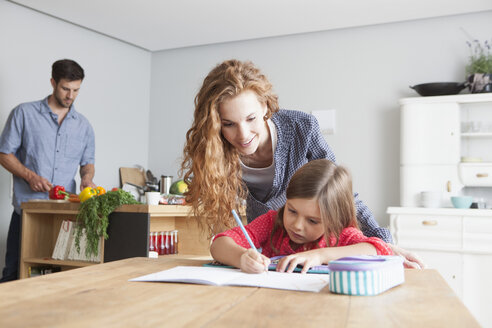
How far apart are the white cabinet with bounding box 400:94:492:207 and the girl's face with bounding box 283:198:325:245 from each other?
321 centimetres

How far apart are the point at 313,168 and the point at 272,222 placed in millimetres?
199

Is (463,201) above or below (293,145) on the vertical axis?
below

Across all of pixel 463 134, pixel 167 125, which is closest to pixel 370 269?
pixel 463 134

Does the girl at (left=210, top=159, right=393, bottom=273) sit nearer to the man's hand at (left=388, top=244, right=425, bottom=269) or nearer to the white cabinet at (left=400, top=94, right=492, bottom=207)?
the man's hand at (left=388, top=244, right=425, bottom=269)

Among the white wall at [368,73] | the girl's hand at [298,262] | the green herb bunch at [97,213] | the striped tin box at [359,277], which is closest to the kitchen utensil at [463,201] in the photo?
the white wall at [368,73]

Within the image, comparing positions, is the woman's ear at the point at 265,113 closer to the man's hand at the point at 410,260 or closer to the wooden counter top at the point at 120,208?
the man's hand at the point at 410,260

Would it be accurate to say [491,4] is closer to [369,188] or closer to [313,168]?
[369,188]

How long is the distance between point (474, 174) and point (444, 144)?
336 millimetres

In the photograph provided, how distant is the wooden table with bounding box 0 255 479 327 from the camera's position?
0.60m

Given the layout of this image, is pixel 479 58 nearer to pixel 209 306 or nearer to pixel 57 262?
pixel 57 262

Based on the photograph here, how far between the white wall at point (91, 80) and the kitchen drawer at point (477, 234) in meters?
3.26

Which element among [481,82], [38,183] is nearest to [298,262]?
[38,183]

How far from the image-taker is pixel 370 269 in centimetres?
77

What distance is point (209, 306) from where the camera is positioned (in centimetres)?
68
